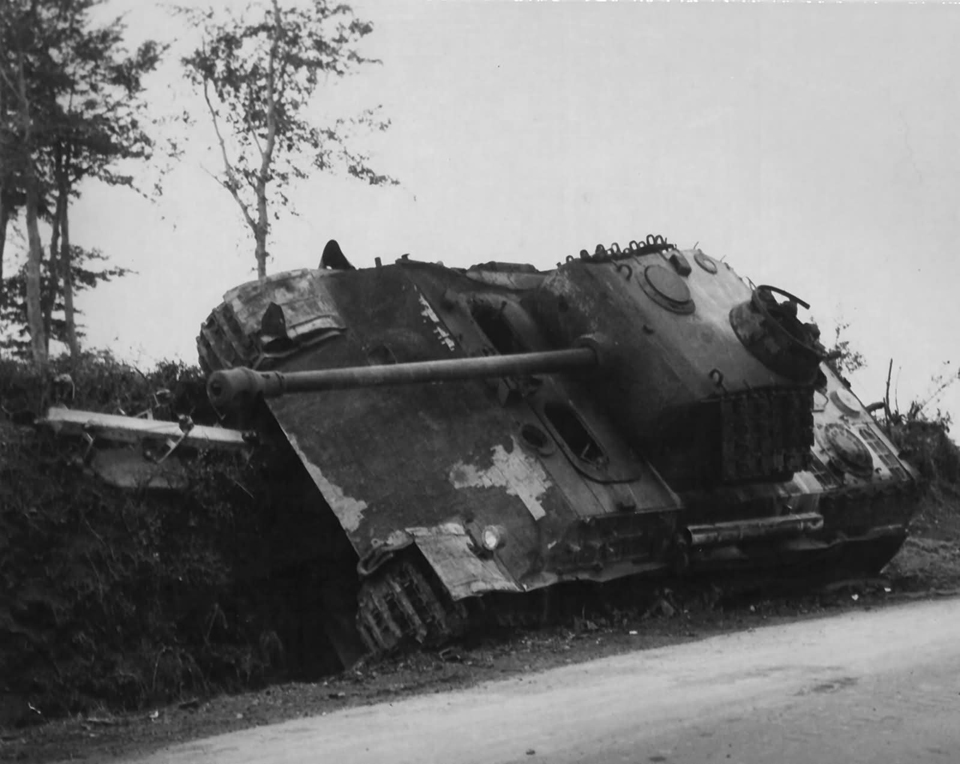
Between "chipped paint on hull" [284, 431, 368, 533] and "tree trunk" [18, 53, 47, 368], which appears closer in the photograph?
"chipped paint on hull" [284, 431, 368, 533]

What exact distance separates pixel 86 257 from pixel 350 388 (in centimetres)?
474

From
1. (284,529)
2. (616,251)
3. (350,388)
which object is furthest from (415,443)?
(616,251)

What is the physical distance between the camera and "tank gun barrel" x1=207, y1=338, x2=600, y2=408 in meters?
9.45

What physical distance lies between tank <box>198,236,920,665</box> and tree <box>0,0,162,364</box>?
2324 mm

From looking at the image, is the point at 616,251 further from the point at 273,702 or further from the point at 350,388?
the point at 273,702

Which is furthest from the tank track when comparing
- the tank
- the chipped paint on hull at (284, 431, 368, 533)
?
the chipped paint on hull at (284, 431, 368, 533)

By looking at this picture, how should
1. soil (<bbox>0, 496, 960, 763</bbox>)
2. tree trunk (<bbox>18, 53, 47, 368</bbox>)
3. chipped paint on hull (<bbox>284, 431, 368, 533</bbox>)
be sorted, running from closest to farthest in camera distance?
soil (<bbox>0, 496, 960, 763</bbox>) → chipped paint on hull (<bbox>284, 431, 368, 533</bbox>) → tree trunk (<bbox>18, 53, 47, 368</bbox>)

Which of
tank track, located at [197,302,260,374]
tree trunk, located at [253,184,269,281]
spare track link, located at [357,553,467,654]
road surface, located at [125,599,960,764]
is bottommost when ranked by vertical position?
road surface, located at [125,599,960,764]

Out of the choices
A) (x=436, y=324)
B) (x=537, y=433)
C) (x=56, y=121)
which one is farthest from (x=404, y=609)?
(x=56, y=121)

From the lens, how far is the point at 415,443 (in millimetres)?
10781

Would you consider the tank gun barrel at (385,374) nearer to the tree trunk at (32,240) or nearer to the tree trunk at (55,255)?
the tree trunk at (32,240)

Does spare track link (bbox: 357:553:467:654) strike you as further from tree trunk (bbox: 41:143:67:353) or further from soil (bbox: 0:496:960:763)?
tree trunk (bbox: 41:143:67:353)

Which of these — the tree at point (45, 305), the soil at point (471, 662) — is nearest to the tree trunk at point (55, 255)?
the tree at point (45, 305)

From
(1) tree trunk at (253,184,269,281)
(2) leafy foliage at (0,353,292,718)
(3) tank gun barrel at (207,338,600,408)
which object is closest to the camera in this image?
(3) tank gun barrel at (207,338,600,408)
